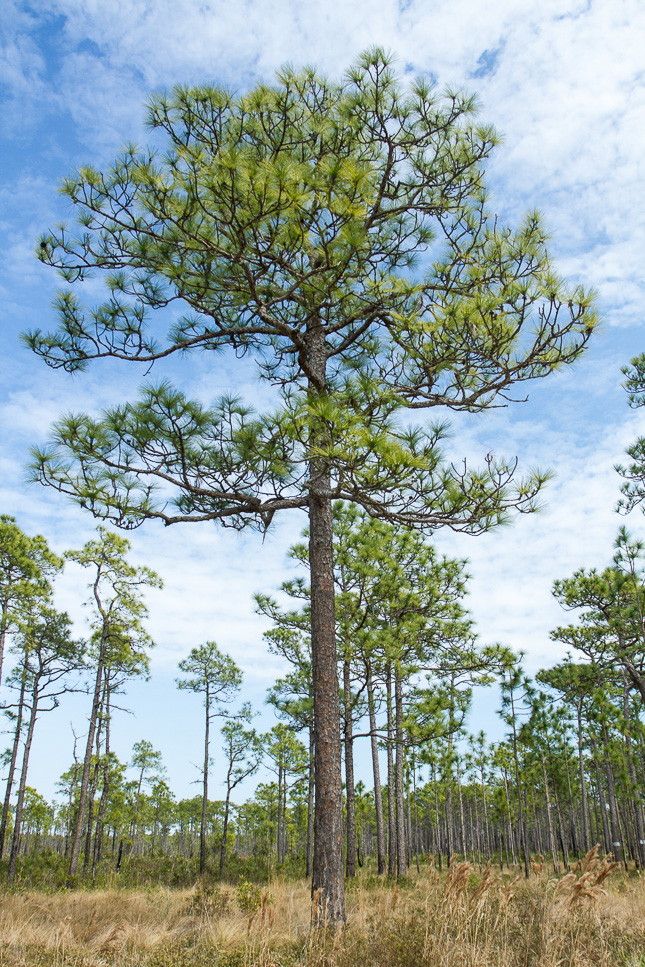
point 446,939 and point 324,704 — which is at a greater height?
point 324,704

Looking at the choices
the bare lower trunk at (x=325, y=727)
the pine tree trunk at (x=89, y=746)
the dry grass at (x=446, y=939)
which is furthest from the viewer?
the pine tree trunk at (x=89, y=746)

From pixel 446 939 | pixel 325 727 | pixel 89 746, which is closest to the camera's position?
pixel 446 939

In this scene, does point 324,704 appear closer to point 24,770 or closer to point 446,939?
point 446,939

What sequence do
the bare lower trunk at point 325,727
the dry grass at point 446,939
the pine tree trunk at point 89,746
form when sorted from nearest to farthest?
the dry grass at point 446,939 → the bare lower trunk at point 325,727 → the pine tree trunk at point 89,746

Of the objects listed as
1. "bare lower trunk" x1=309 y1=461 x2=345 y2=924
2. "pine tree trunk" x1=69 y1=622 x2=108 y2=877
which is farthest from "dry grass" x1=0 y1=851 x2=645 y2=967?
"pine tree trunk" x1=69 y1=622 x2=108 y2=877

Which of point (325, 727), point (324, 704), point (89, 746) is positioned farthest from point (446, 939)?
point (89, 746)

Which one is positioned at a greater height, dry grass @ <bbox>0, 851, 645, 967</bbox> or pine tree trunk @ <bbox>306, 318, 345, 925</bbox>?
pine tree trunk @ <bbox>306, 318, 345, 925</bbox>

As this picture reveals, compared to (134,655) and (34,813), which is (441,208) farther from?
(34,813)

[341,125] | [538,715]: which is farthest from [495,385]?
[538,715]

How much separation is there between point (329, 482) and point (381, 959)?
348cm

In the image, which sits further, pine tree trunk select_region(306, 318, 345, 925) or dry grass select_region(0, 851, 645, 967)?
pine tree trunk select_region(306, 318, 345, 925)

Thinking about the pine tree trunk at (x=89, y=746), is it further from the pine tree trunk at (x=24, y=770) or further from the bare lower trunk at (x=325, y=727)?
the bare lower trunk at (x=325, y=727)

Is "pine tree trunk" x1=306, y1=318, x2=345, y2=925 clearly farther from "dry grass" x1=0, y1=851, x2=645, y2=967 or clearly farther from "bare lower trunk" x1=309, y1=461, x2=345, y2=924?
"dry grass" x1=0, y1=851, x2=645, y2=967

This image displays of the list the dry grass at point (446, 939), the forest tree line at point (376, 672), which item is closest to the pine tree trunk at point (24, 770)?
the forest tree line at point (376, 672)
